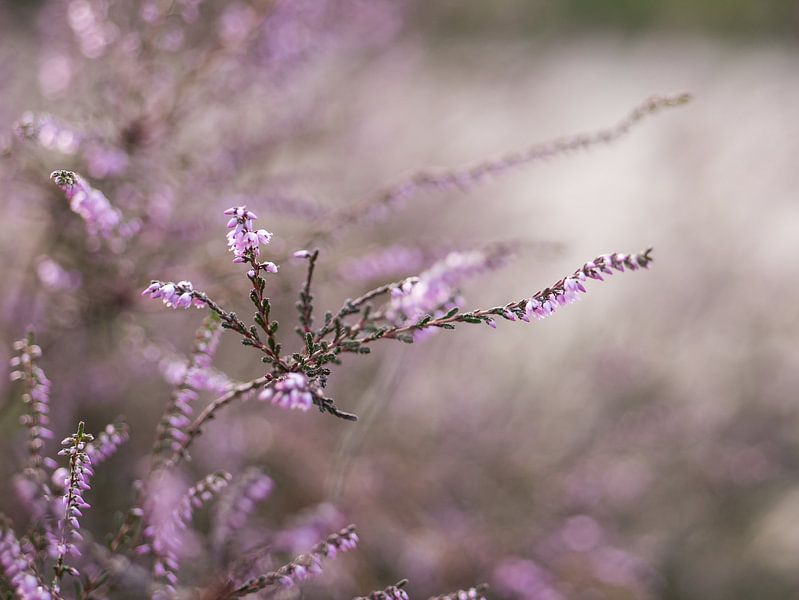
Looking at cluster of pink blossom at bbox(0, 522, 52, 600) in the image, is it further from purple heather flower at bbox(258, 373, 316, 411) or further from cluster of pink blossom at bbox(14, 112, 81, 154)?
cluster of pink blossom at bbox(14, 112, 81, 154)

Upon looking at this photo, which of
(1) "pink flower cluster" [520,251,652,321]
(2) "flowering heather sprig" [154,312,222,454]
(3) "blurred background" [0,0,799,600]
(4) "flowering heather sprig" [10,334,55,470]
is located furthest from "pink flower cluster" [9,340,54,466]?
(1) "pink flower cluster" [520,251,652,321]

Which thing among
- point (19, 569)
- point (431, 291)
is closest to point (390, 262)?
point (431, 291)

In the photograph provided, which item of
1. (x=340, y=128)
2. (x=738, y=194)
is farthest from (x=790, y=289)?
(x=340, y=128)

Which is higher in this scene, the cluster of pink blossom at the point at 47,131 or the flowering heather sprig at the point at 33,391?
the cluster of pink blossom at the point at 47,131

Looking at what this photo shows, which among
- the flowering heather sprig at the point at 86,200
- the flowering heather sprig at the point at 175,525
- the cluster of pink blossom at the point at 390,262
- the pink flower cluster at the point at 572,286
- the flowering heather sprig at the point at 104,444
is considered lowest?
the flowering heather sprig at the point at 175,525

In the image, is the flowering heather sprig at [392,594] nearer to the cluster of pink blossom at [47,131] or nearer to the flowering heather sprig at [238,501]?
the flowering heather sprig at [238,501]

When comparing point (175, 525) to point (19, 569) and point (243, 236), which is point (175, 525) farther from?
point (243, 236)

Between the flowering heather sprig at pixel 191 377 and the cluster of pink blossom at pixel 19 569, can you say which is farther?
the flowering heather sprig at pixel 191 377

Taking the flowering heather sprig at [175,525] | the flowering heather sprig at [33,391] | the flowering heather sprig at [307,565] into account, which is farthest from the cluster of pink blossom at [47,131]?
the flowering heather sprig at [307,565]
